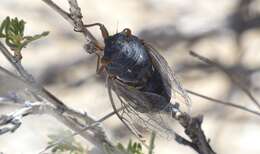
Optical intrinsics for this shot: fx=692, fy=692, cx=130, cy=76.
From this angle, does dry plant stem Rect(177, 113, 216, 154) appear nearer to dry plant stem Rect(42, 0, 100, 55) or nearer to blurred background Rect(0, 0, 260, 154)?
dry plant stem Rect(42, 0, 100, 55)

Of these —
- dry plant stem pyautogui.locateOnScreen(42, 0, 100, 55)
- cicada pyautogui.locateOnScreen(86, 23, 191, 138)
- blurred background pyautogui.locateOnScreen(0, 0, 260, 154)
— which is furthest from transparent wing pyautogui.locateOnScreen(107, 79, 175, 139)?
blurred background pyautogui.locateOnScreen(0, 0, 260, 154)

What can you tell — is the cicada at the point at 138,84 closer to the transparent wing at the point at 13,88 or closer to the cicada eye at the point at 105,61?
the cicada eye at the point at 105,61

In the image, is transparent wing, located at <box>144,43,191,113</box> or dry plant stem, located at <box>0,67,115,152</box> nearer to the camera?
dry plant stem, located at <box>0,67,115,152</box>

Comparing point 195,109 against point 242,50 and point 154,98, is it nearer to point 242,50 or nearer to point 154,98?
point 242,50

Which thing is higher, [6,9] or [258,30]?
[6,9]

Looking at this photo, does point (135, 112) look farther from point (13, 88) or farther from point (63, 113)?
point (13, 88)

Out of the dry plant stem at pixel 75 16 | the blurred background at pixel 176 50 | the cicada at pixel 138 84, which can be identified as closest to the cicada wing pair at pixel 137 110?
the cicada at pixel 138 84

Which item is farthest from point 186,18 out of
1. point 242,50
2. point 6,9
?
point 6,9
